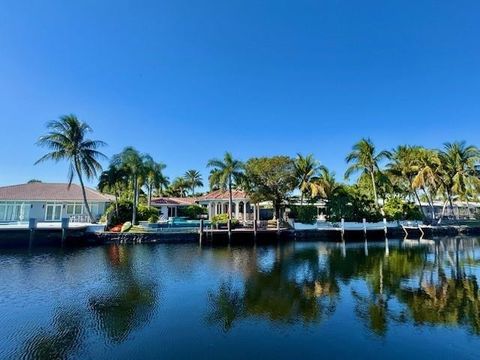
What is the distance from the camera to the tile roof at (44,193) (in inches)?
1449

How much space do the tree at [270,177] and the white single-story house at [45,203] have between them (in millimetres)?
17982

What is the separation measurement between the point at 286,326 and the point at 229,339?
6.76 ft

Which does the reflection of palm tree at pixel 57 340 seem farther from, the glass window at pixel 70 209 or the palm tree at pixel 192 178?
the palm tree at pixel 192 178

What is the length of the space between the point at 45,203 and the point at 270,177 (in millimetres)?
27434

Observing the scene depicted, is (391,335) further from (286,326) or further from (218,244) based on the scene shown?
(218,244)

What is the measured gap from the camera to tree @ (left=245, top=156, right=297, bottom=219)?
36812 millimetres

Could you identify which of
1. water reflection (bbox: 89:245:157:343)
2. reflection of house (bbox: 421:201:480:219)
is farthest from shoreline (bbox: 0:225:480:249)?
reflection of house (bbox: 421:201:480:219)

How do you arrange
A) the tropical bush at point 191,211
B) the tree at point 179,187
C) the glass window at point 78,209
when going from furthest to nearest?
the tree at point 179,187 < the tropical bush at point 191,211 < the glass window at point 78,209

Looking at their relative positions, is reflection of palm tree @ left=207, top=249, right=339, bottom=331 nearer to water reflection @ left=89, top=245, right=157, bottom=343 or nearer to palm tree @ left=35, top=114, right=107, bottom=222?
water reflection @ left=89, top=245, right=157, bottom=343

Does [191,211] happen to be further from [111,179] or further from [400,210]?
[400,210]

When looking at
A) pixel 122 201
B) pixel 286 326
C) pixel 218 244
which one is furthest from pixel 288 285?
pixel 122 201

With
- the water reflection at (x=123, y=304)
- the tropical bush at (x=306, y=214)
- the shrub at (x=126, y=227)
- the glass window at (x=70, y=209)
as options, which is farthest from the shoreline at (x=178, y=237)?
the water reflection at (x=123, y=304)

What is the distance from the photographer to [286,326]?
10.0 m

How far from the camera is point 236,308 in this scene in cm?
1179
